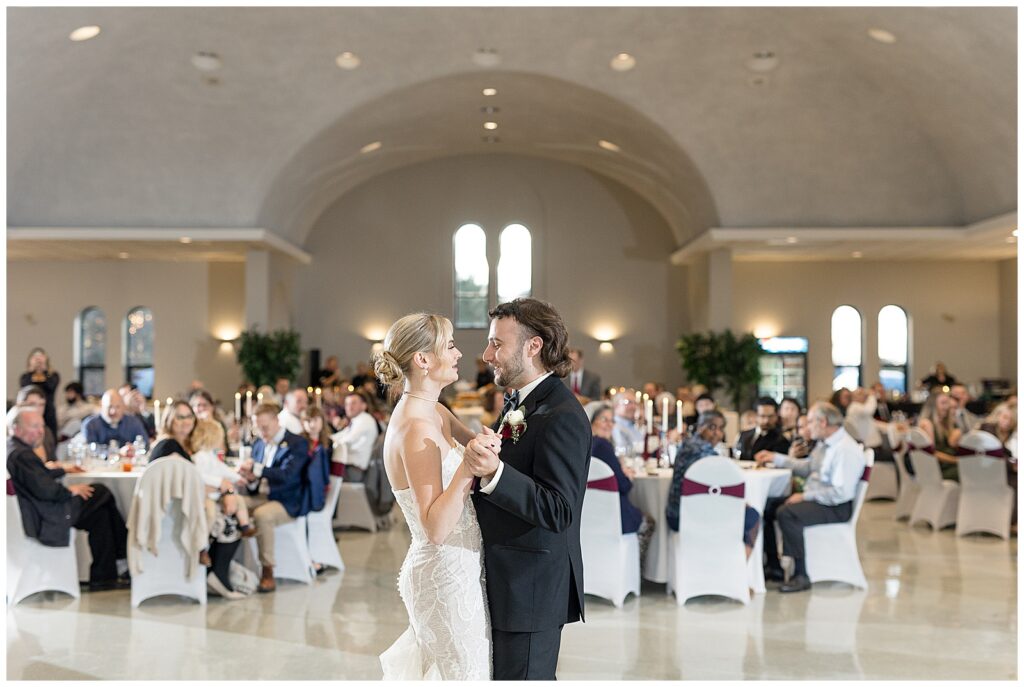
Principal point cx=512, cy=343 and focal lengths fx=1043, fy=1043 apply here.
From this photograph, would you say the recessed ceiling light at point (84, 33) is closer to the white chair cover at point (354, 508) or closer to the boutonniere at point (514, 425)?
the white chair cover at point (354, 508)

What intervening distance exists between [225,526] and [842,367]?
1567 centimetres

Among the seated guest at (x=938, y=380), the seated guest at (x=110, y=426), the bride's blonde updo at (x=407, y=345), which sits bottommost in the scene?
the seated guest at (x=110, y=426)

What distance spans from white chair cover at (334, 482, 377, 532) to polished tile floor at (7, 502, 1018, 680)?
184 centimetres

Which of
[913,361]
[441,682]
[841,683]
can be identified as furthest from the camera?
[913,361]

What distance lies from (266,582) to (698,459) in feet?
9.80

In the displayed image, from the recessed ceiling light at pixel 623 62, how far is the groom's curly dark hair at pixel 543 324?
1065 cm

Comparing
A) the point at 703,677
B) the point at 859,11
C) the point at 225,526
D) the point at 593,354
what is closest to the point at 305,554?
the point at 225,526

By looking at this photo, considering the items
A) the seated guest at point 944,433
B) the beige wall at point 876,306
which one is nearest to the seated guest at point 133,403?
the seated guest at point 944,433

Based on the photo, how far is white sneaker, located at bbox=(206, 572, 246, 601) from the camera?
675cm

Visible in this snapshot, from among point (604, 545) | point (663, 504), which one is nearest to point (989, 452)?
point (663, 504)

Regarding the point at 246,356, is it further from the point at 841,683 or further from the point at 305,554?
the point at 841,683

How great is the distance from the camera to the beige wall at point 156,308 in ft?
64.5

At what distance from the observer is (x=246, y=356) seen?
55.0ft

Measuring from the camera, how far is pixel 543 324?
279 centimetres
